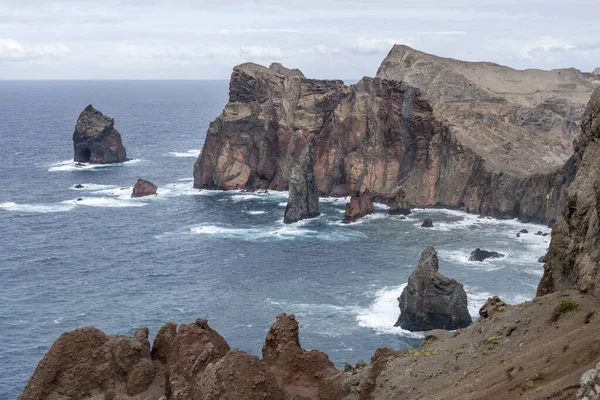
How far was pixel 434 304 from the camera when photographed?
78.7 meters

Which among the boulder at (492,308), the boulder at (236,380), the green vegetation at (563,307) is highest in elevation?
the green vegetation at (563,307)

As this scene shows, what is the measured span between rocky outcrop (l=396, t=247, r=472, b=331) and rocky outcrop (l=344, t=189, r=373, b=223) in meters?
51.7

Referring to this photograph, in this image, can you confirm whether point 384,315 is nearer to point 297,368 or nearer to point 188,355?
point 297,368

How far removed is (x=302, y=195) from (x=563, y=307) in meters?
101

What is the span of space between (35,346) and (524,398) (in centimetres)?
6022

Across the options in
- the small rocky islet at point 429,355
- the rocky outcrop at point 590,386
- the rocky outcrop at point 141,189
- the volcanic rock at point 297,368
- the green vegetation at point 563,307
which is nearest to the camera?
the rocky outcrop at point 590,386

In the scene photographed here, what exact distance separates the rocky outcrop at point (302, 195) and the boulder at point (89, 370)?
93270 mm

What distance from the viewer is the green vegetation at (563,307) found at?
3212 centimetres

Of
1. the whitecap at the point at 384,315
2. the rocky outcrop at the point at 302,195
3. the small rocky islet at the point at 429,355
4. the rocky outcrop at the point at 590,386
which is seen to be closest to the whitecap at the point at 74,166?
the rocky outcrop at the point at 302,195

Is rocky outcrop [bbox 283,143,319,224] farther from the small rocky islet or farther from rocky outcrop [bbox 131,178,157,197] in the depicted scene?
the small rocky islet

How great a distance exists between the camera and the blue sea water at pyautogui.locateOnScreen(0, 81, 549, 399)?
7919cm

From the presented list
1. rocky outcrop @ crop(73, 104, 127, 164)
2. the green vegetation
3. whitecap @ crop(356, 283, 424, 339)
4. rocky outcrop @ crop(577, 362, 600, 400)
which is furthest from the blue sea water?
rocky outcrop @ crop(577, 362, 600, 400)

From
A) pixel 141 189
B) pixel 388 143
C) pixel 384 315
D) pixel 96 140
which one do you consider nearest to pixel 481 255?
pixel 384 315

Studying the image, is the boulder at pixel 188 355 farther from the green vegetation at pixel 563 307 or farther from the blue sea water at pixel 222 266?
the blue sea water at pixel 222 266
